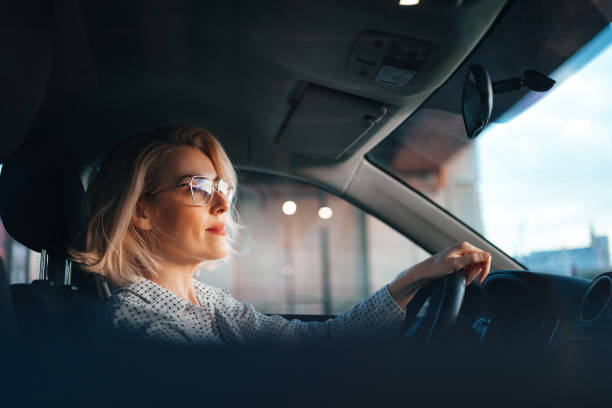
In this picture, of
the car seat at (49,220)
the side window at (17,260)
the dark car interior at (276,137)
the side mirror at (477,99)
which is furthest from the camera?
the side mirror at (477,99)

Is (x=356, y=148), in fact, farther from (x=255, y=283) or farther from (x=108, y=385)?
(x=255, y=283)

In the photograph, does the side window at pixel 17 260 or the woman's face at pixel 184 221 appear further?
the woman's face at pixel 184 221

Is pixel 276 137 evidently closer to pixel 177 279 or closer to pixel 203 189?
pixel 203 189

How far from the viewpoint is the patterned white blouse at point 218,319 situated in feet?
3.84

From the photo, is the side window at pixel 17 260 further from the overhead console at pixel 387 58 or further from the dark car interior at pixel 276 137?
the overhead console at pixel 387 58

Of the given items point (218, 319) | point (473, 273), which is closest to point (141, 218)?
point (218, 319)

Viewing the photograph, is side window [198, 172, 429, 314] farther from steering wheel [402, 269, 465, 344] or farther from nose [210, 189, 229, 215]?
steering wheel [402, 269, 465, 344]

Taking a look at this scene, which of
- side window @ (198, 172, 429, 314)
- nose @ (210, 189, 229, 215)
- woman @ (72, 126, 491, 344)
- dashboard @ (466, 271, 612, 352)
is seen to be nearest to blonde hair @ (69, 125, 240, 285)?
woman @ (72, 126, 491, 344)

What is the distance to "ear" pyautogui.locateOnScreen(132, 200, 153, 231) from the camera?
1.44 meters

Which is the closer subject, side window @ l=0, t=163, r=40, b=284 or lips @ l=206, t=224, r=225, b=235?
side window @ l=0, t=163, r=40, b=284

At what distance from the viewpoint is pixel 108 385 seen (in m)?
0.65

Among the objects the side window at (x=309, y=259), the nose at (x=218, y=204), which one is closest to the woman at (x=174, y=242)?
the nose at (x=218, y=204)

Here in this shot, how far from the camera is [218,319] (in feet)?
4.99

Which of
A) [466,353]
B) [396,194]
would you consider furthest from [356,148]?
[466,353]
